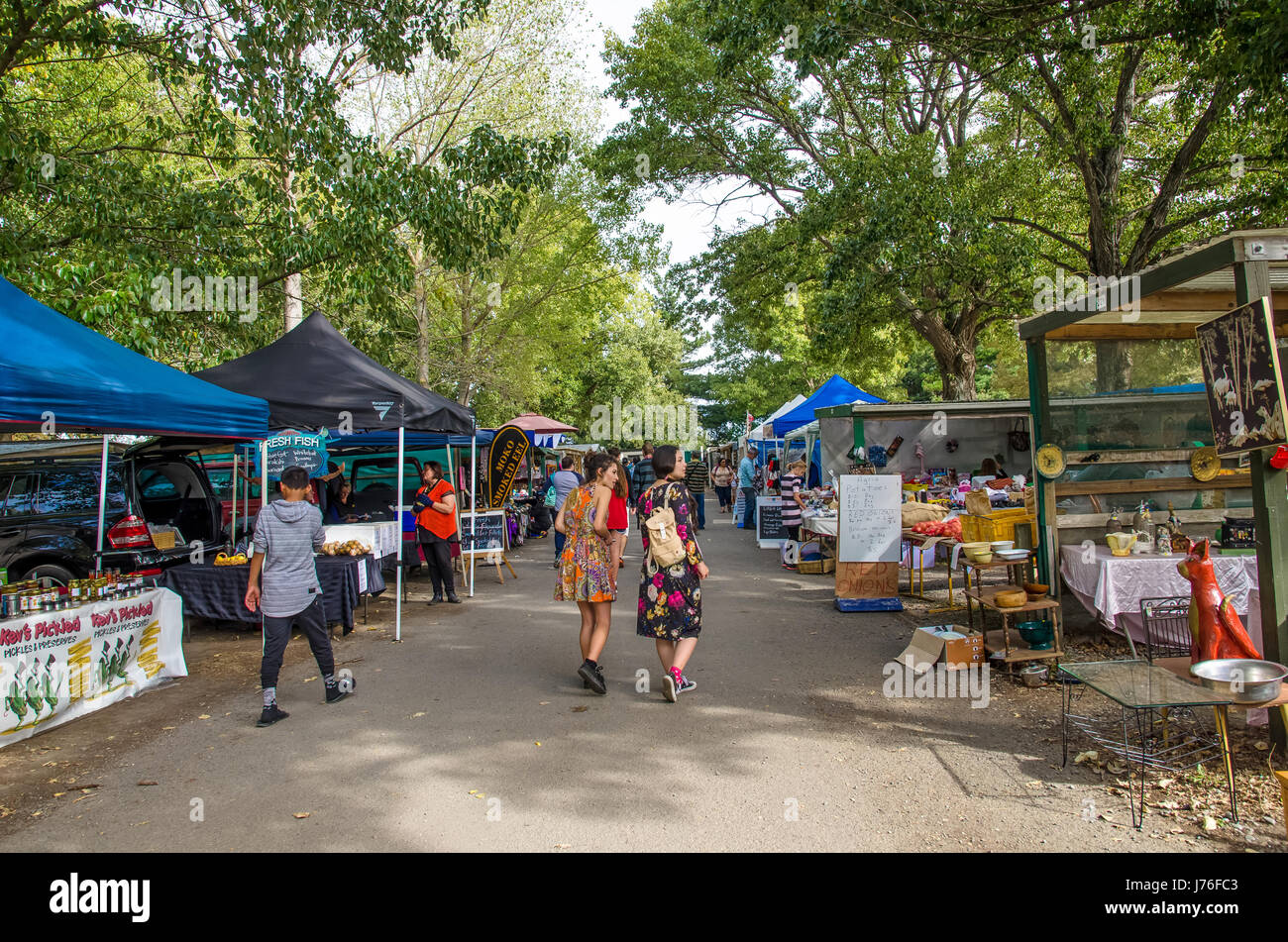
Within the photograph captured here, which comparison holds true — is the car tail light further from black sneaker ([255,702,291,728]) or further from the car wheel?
black sneaker ([255,702,291,728])

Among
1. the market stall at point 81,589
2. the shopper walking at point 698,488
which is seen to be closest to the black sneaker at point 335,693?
the market stall at point 81,589

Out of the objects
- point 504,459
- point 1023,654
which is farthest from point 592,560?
point 504,459

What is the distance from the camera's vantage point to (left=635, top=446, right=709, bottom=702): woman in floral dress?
5.87 m

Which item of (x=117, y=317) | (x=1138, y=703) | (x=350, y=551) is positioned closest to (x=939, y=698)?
(x=1138, y=703)

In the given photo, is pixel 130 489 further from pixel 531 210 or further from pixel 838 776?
pixel 531 210

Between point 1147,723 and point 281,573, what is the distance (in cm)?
601

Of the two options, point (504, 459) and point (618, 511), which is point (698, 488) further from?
point (618, 511)

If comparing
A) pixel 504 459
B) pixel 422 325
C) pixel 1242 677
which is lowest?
pixel 1242 677

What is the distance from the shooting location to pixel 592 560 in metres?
6.27

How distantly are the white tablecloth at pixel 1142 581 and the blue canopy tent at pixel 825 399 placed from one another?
10308mm

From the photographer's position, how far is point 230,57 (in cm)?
1015

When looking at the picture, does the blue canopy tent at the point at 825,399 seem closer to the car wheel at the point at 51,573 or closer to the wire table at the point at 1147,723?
the wire table at the point at 1147,723

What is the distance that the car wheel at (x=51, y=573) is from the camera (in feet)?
30.5
